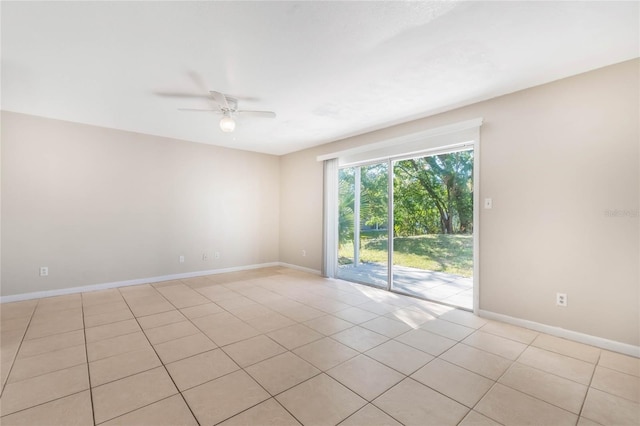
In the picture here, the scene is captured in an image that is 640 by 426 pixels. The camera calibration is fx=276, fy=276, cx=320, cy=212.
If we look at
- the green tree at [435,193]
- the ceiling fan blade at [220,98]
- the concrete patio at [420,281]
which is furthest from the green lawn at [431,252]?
the ceiling fan blade at [220,98]

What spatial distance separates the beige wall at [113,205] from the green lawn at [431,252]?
290 cm

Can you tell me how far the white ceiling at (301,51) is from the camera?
1912 millimetres

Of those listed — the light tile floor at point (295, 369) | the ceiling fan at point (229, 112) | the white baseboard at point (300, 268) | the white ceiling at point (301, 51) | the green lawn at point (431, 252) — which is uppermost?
the white ceiling at point (301, 51)

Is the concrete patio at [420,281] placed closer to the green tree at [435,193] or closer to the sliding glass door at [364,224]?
the sliding glass door at [364,224]

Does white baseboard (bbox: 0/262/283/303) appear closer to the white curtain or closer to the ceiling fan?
the white curtain

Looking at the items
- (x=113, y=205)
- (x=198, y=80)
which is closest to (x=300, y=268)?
(x=113, y=205)

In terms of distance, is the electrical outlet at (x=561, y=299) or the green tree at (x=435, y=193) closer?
the electrical outlet at (x=561, y=299)

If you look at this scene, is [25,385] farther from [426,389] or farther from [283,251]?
[283,251]

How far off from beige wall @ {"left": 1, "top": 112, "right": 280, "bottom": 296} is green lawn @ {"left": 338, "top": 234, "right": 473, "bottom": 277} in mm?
2896

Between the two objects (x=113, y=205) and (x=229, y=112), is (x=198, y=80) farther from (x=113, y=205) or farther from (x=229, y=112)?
(x=113, y=205)

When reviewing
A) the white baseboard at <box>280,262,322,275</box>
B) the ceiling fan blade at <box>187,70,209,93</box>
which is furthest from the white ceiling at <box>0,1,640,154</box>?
the white baseboard at <box>280,262,322,275</box>

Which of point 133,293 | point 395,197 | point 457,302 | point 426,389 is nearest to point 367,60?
point 395,197

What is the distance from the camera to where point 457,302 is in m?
3.81

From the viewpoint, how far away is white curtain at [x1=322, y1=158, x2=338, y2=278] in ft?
17.6
